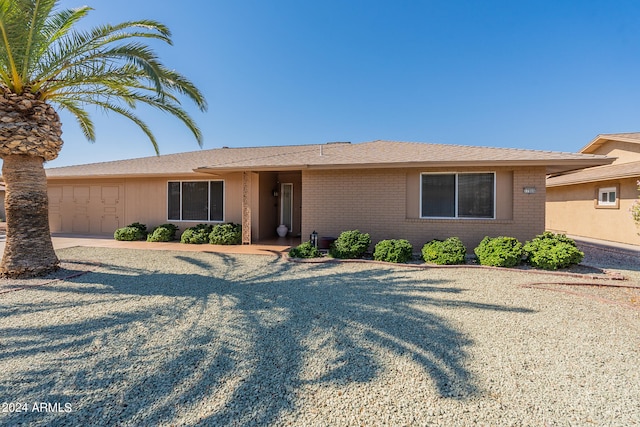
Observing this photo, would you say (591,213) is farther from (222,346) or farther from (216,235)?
(222,346)

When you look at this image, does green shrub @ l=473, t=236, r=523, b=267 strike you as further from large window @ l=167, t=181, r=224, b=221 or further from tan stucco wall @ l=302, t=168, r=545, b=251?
large window @ l=167, t=181, r=224, b=221

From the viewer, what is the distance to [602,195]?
1314cm

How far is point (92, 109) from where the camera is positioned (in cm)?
864

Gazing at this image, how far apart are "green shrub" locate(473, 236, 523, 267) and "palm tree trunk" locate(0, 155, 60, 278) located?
10.5 meters

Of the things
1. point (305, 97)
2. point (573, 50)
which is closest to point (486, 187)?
point (573, 50)

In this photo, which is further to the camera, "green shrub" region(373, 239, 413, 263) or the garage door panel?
the garage door panel

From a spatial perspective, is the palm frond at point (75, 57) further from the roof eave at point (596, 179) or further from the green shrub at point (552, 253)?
the roof eave at point (596, 179)

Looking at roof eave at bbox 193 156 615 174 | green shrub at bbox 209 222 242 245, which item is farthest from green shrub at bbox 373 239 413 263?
green shrub at bbox 209 222 242 245

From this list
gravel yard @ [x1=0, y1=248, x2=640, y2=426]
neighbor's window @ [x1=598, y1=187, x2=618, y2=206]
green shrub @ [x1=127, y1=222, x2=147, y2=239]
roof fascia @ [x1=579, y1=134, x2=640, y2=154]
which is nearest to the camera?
gravel yard @ [x1=0, y1=248, x2=640, y2=426]

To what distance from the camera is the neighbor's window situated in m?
12.3

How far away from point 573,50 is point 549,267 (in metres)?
9.37

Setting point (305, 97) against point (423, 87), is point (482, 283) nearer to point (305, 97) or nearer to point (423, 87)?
point (423, 87)

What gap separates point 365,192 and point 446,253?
316 cm

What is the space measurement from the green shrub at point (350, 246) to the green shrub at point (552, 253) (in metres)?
4.15
